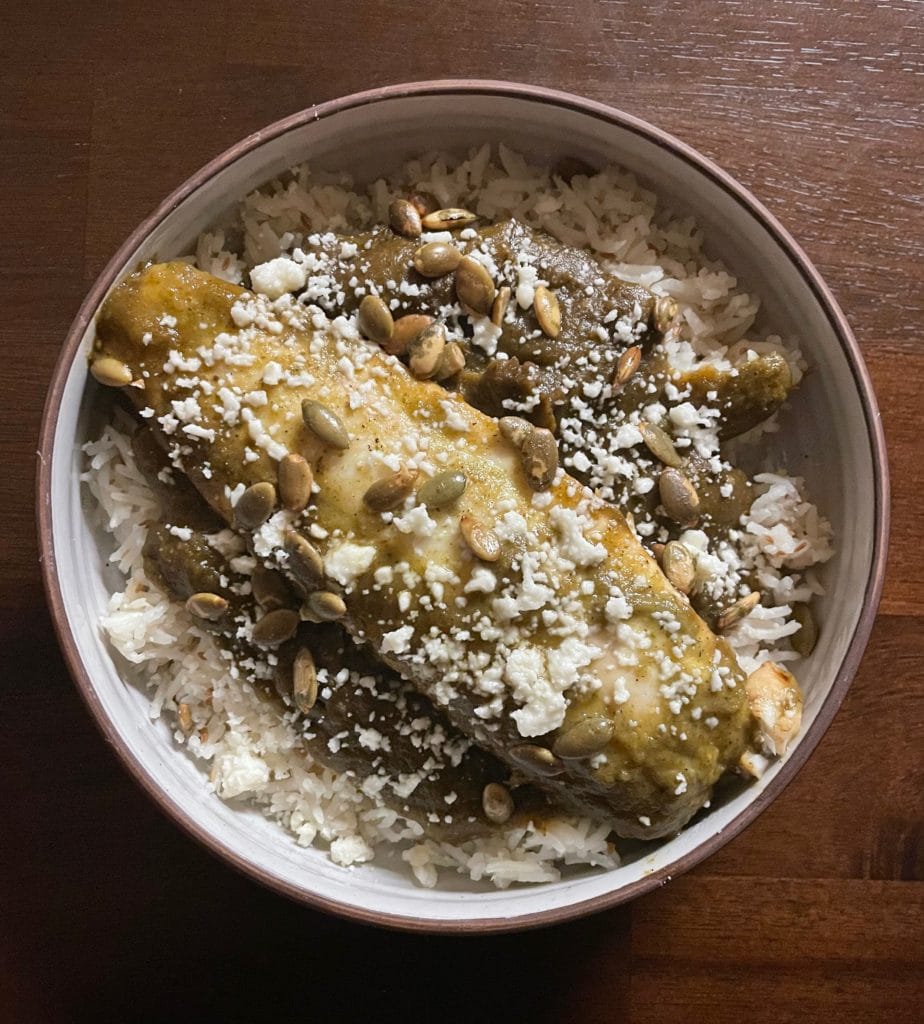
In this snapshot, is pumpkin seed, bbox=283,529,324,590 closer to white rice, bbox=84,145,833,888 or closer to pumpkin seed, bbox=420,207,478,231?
white rice, bbox=84,145,833,888

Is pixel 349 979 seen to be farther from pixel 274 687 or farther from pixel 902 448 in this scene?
pixel 902 448

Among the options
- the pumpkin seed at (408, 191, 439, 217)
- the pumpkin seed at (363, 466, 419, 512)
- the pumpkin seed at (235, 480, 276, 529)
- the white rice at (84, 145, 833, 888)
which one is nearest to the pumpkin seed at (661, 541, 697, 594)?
the white rice at (84, 145, 833, 888)

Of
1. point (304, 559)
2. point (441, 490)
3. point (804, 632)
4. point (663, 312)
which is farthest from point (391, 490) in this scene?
point (804, 632)

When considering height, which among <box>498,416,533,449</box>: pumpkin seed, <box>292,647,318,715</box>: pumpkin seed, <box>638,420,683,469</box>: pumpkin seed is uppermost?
<box>498,416,533,449</box>: pumpkin seed

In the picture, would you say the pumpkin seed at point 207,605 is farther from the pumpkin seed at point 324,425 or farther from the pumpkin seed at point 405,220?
the pumpkin seed at point 405,220

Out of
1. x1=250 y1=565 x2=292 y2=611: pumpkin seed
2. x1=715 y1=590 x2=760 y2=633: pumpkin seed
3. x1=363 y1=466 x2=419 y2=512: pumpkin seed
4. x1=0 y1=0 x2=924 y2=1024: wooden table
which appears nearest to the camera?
x1=363 y1=466 x2=419 y2=512: pumpkin seed

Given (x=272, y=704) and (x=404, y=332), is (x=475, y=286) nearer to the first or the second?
(x=404, y=332)
